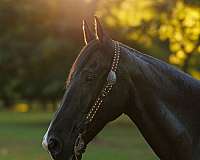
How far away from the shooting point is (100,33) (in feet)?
11.6

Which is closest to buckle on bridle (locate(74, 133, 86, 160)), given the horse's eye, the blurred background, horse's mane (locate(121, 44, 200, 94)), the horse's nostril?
the horse's nostril

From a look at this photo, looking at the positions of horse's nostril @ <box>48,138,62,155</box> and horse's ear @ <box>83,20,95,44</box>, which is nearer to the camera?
horse's nostril @ <box>48,138,62,155</box>

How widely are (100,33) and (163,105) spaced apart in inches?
24.1

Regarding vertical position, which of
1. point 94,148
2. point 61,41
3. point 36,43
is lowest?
point 36,43

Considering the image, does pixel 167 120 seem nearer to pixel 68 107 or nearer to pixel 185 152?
pixel 185 152

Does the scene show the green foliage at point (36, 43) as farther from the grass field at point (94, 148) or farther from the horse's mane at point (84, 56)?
the horse's mane at point (84, 56)

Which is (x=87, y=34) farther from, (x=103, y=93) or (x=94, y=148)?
(x=94, y=148)

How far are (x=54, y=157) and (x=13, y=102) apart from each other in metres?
71.1

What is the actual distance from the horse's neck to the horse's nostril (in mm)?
507

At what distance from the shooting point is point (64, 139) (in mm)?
3492

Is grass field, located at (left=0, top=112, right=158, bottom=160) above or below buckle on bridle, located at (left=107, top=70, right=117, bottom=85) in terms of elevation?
below

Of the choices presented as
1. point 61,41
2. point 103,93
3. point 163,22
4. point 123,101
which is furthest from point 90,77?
point 61,41

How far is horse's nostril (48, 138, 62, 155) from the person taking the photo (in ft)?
11.3

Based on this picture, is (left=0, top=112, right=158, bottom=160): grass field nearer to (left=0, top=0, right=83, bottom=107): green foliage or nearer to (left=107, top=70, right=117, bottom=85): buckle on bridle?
(left=0, top=0, right=83, bottom=107): green foliage
